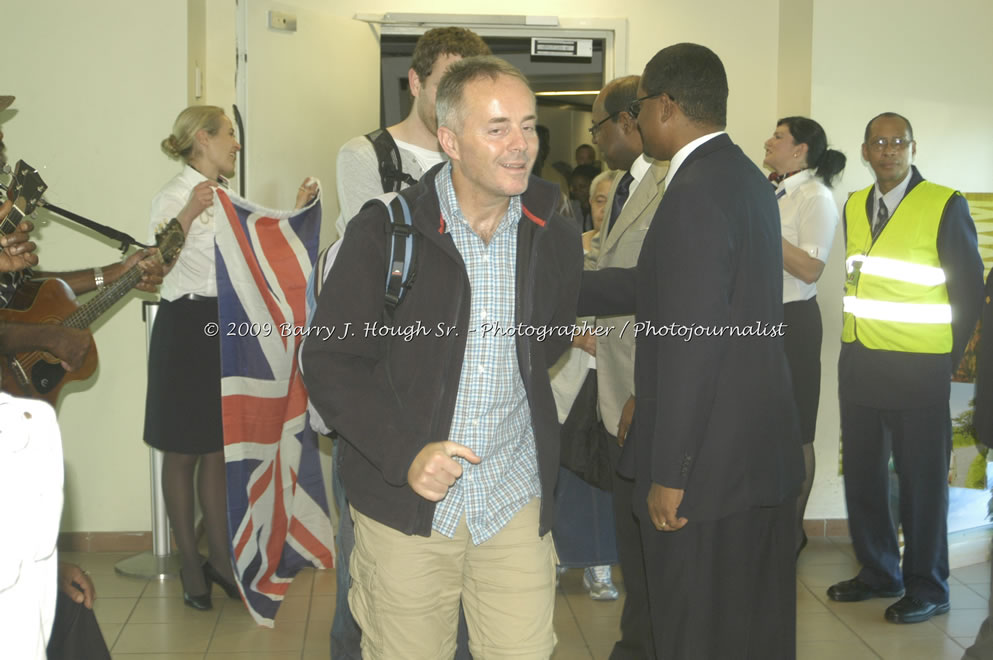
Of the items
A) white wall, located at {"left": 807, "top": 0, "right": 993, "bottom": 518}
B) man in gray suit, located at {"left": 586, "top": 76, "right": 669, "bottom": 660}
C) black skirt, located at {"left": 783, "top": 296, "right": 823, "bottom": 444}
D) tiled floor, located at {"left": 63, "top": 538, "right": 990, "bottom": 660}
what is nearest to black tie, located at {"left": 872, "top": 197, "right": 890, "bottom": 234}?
black skirt, located at {"left": 783, "top": 296, "right": 823, "bottom": 444}

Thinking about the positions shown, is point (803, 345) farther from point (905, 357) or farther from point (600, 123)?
point (600, 123)

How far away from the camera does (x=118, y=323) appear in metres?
4.49

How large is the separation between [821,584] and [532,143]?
9.76ft

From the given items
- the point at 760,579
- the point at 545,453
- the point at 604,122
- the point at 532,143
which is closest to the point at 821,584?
the point at 760,579

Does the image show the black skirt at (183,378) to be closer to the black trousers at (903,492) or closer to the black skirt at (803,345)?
the black skirt at (803,345)

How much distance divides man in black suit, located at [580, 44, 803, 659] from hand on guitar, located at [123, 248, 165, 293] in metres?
1.96

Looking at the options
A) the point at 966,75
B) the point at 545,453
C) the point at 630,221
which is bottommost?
the point at 545,453

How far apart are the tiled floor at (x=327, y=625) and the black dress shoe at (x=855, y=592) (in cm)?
3

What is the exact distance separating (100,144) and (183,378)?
1.24 metres

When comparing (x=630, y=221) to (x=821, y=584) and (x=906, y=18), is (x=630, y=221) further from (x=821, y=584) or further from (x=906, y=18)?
(x=906, y=18)

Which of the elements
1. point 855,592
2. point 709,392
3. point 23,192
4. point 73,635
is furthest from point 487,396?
point 855,592

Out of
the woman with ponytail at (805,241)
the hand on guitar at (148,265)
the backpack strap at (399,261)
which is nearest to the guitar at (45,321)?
the hand on guitar at (148,265)

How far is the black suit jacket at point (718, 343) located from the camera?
2260 millimetres

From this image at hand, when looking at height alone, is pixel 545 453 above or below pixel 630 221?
below
